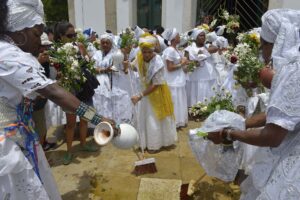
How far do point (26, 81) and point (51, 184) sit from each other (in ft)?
3.21

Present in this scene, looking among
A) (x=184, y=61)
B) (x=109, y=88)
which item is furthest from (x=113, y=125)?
(x=184, y=61)

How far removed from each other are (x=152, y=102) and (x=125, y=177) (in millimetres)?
1165

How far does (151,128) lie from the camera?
4785 mm

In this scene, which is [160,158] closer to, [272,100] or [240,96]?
[240,96]

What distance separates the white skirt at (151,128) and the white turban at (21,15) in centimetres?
284

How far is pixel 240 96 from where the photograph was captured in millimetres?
4547

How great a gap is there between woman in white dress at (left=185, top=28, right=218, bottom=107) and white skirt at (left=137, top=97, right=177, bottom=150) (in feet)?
5.91

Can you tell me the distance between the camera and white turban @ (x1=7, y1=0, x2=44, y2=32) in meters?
1.92

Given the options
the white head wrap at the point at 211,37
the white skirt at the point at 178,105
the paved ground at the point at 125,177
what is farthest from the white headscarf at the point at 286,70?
the white head wrap at the point at 211,37

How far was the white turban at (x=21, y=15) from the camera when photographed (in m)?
1.92

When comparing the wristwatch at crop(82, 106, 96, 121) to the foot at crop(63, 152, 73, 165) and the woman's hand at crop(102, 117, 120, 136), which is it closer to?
the woman's hand at crop(102, 117, 120, 136)

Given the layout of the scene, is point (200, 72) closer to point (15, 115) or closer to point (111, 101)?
point (111, 101)

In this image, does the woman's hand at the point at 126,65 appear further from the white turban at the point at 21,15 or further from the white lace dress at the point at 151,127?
the white turban at the point at 21,15

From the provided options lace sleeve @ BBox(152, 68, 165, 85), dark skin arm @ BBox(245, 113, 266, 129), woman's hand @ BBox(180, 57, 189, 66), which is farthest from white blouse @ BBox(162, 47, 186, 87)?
dark skin arm @ BBox(245, 113, 266, 129)
